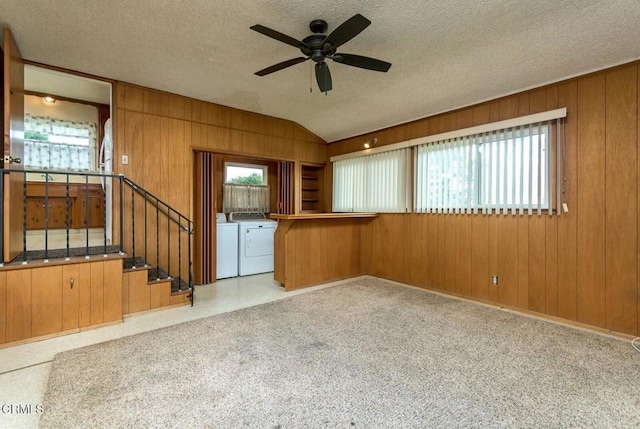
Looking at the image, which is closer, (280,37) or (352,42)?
(280,37)

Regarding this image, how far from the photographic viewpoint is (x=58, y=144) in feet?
16.5

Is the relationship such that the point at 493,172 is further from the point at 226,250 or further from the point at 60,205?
the point at 60,205

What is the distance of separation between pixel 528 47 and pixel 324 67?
6.08 feet

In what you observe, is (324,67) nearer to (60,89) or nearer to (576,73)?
(576,73)

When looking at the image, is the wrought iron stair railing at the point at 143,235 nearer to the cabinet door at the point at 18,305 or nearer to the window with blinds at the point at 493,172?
the cabinet door at the point at 18,305

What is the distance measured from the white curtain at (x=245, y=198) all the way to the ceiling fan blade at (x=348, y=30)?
12.7 ft

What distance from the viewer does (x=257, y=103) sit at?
4492 millimetres

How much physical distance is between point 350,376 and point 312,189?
4.75 meters

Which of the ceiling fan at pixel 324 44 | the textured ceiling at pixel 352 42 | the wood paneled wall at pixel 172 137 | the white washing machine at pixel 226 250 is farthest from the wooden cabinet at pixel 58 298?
the ceiling fan at pixel 324 44

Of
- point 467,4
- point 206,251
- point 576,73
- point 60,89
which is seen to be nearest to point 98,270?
point 206,251

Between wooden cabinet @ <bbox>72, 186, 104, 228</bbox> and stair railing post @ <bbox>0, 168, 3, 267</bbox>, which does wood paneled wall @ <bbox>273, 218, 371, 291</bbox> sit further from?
wooden cabinet @ <bbox>72, 186, 104, 228</bbox>

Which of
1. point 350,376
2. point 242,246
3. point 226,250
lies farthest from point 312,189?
point 350,376

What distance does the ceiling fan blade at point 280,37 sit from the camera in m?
2.05

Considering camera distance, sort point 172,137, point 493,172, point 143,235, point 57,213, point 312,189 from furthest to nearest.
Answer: point 312,189
point 57,213
point 172,137
point 143,235
point 493,172
